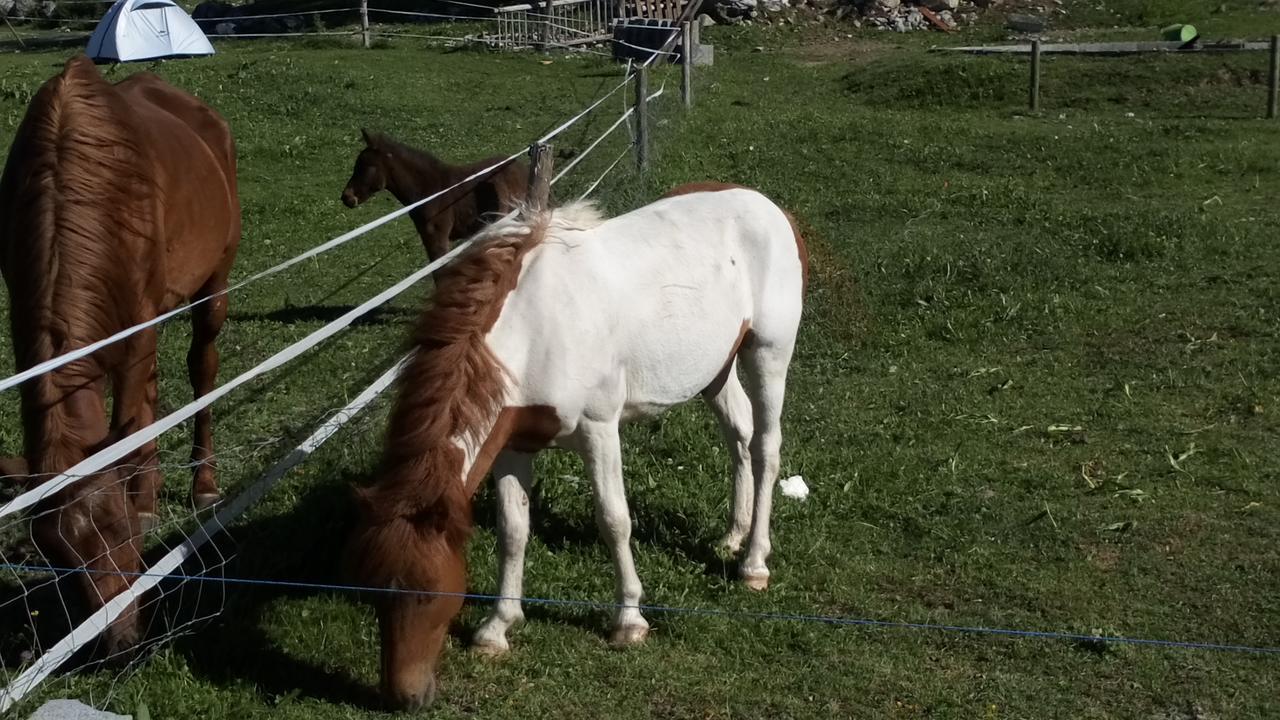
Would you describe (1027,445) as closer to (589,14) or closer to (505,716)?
(505,716)

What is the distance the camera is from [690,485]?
6535mm

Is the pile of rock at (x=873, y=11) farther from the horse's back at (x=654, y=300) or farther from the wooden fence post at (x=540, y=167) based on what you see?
the horse's back at (x=654, y=300)

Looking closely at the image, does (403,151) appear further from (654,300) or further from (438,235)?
(654,300)

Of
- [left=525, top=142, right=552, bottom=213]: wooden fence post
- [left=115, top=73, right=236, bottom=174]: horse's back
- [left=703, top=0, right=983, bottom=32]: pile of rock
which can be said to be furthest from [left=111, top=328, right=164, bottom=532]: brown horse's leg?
[left=703, top=0, right=983, bottom=32]: pile of rock

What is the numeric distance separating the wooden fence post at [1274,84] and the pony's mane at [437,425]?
17155 millimetres

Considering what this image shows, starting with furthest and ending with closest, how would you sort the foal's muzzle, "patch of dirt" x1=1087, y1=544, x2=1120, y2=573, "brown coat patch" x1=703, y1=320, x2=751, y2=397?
"patch of dirt" x1=1087, y1=544, x2=1120, y2=573 < "brown coat patch" x1=703, y1=320, x2=751, y2=397 < the foal's muzzle

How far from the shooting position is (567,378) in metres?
4.70

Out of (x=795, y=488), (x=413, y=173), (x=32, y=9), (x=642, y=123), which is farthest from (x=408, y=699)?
(x=32, y=9)

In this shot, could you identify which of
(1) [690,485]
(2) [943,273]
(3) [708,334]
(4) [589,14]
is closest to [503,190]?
(2) [943,273]

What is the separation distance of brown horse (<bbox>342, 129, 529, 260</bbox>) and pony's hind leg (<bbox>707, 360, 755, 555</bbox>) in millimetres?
4228

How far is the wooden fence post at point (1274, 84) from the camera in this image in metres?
18.8

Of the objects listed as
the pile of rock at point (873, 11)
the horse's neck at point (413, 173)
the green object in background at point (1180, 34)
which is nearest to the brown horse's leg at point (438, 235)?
the horse's neck at point (413, 173)

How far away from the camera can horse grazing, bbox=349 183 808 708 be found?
4.25 metres

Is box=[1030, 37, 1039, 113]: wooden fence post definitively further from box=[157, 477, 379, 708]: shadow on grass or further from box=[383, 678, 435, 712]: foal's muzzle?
box=[383, 678, 435, 712]: foal's muzzle
